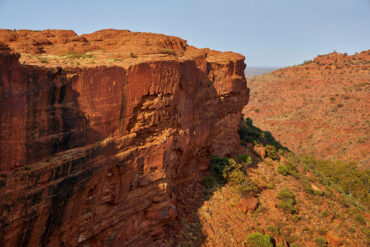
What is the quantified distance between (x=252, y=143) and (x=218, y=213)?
36.4ft

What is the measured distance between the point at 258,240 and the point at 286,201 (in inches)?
202

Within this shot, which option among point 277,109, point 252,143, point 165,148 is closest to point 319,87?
point 277,109

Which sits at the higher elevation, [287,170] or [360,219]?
[287,170]

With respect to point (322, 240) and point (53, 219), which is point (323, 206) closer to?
point (322, 240)

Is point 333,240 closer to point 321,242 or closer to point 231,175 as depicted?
point 321,242

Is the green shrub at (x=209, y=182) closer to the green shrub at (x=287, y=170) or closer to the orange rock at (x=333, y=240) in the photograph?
the green shrub at (x=287, y=170)

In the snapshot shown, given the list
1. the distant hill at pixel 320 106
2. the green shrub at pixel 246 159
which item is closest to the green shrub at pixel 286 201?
the green shrub at pixel 246 159

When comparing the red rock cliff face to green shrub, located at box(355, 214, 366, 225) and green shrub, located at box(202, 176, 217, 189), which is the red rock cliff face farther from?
green shrub, located at box(355, 214, 366, 225)

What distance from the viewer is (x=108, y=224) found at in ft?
34.9

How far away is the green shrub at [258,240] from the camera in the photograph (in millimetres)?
15289

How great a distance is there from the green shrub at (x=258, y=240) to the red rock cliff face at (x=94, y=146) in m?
4.62

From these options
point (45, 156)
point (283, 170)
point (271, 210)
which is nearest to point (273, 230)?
point (271, 210)

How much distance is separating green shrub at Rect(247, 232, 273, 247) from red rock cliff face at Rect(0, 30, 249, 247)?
15.2ft

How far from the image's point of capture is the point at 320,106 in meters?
53.3
